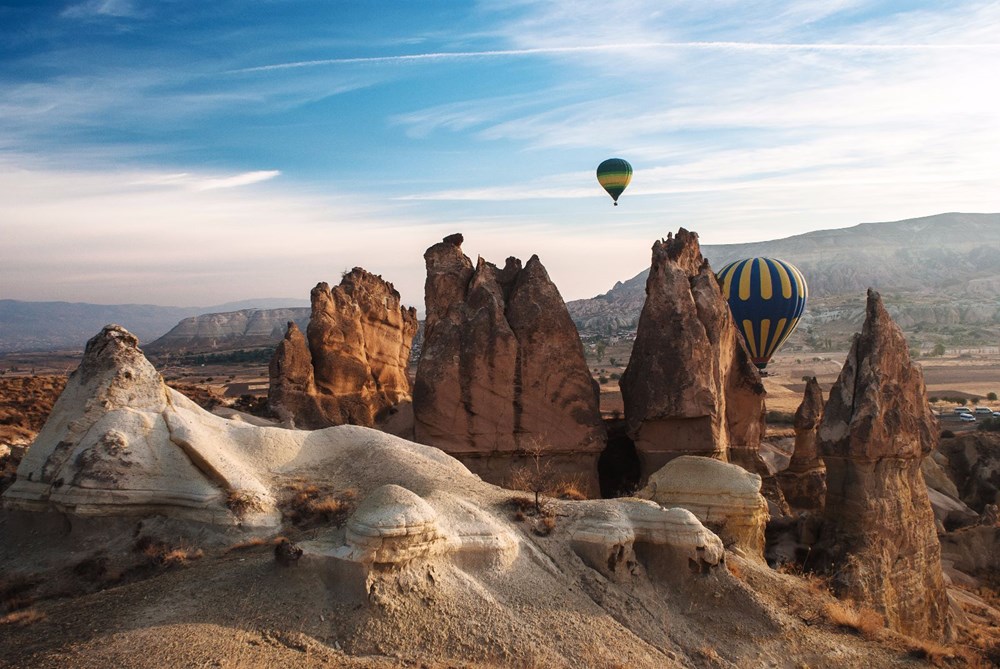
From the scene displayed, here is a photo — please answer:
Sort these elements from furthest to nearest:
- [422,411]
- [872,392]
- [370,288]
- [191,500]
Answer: [370,288] → [422,411] → [872,392] → [191,500]

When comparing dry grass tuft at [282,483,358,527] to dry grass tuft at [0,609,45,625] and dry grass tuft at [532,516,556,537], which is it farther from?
dry grass tuft at [0,609,45,625]

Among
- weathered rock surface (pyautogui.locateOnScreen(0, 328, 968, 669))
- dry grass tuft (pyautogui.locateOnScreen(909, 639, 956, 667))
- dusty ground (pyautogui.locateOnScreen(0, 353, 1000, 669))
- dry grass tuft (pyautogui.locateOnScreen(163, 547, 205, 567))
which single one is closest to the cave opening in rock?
weathered rock surface (pyautogui.locateOnScreen(0, 328, 968, 669))

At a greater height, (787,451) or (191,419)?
(191,419)

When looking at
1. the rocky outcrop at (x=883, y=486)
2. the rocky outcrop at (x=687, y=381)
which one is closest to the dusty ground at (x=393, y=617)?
the rocky outcrop at (x=883, y=486)

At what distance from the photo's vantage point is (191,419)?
15.0m

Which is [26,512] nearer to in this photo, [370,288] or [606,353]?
[370,288]

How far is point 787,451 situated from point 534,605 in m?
27.9

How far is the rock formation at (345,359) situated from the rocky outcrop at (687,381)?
9473 mm

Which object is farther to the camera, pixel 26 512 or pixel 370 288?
pixel 370 288

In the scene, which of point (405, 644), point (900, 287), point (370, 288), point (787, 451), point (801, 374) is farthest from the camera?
point (900, 287)

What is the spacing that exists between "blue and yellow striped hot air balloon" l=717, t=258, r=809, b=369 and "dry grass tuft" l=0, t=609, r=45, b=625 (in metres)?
32.2

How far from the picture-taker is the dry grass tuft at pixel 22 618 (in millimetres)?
10383

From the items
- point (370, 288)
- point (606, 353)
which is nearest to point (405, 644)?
point (370, 288)

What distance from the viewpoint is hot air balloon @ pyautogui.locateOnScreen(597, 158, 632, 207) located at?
143 ft
